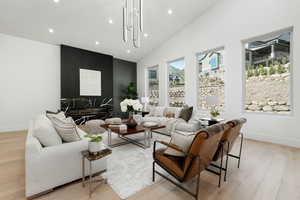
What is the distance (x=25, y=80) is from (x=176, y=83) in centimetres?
571

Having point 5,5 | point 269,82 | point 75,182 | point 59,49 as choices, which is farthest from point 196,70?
point 5,5

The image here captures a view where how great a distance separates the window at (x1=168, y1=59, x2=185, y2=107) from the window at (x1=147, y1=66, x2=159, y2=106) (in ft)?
2.81

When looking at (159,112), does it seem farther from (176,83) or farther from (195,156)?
(195,156)

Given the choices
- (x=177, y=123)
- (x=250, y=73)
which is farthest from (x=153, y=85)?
(x=250, y=73)

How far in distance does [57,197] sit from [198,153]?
5.65 ft

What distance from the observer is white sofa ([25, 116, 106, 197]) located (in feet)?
4.97

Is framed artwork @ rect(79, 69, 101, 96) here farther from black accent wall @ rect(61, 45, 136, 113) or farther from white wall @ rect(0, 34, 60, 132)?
white wall @ rect(0, 34, 60, 132)

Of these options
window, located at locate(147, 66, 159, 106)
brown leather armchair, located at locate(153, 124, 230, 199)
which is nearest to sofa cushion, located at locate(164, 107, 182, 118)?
window, located at locate(147, 66, 159, 106)

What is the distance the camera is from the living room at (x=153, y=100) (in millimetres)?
1677

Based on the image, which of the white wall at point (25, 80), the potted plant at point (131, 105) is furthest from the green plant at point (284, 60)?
the white wall at point (25, 80)

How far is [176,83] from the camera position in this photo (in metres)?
5.95

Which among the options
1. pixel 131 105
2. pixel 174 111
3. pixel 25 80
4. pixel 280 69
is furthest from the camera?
pixel 25 80

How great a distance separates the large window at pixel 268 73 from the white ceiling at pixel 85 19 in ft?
6.89

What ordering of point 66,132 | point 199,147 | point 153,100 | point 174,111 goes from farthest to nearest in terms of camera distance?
point 153,100 → point 174,111 → point 66,132 → point 199,147
